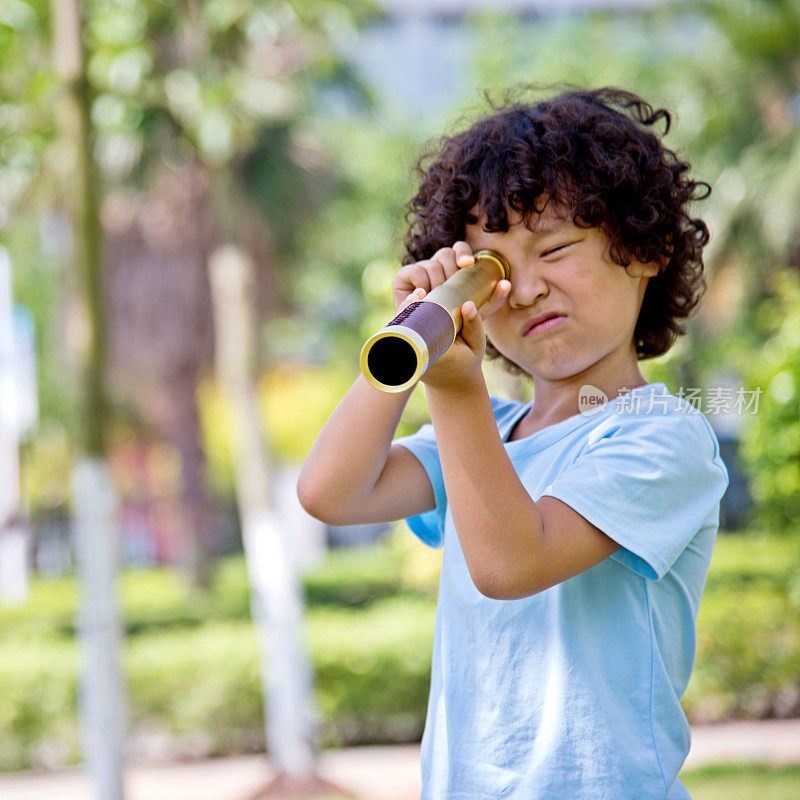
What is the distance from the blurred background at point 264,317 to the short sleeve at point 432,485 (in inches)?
17.1

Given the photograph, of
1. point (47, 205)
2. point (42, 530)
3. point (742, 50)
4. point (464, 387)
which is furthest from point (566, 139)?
point (42, 530)

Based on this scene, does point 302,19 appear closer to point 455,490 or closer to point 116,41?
point 116,41

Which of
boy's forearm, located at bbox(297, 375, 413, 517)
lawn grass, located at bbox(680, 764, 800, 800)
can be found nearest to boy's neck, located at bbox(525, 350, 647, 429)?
boy's forearm, located at bbox(297, 375, 413, 517)

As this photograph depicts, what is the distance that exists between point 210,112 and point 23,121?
1.00 metres

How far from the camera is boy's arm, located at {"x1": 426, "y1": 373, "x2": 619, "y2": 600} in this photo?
1.09 metres

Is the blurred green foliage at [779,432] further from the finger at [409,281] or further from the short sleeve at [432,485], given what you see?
the finger at [409,281]

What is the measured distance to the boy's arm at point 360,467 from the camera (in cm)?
137

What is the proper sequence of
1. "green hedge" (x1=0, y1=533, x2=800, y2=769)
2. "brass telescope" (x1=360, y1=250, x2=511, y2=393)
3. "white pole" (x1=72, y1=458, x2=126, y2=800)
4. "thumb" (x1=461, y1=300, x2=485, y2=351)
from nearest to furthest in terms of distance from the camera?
"brass telescope" (x1=360, y1=250, x2=511, y2=393), "thumb" (x1=461, y1=300, x2=485, y2=351), "white pole" (x1=72, y1=458, x2=126, y2=800), "green hedge" (x1=0, y1=533, x2=800, y2=769)

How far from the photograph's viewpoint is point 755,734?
6.38 metres

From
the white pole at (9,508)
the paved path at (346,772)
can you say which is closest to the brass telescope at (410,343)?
the paved path at (346,772)

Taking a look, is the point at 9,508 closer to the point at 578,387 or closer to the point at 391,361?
the point at 578,387

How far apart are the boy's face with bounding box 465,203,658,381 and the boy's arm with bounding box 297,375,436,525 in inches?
7.1

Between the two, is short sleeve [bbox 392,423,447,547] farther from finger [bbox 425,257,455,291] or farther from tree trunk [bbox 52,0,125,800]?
tree trunk [bbox 52,0,125,800]

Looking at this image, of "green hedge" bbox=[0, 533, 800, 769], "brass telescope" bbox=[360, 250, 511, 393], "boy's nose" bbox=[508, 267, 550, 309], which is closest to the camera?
"brass telescope" bbox=[360, 250, 511, 393]
